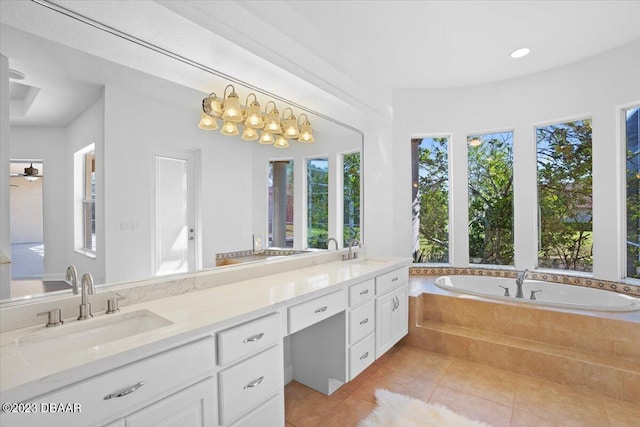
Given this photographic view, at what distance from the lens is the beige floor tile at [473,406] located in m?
1.91

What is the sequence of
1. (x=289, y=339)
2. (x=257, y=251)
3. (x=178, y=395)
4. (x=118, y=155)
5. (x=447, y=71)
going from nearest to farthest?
(x=178, y=395) < (x=118, y=155) < (x=257, y=251) < (x=289, y=339) < (x=447, y=71)

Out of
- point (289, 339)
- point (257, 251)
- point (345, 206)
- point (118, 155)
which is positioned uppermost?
point (118, 155)

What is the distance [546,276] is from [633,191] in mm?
1096

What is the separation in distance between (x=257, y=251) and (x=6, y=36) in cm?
156

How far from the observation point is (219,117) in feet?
6.43

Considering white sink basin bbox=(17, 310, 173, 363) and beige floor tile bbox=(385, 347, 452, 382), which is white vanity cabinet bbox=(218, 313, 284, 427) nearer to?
white sink basin bbox=(17, 310, 173, 363)

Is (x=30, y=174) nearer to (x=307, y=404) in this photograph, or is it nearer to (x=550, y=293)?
(x=307, y=404)

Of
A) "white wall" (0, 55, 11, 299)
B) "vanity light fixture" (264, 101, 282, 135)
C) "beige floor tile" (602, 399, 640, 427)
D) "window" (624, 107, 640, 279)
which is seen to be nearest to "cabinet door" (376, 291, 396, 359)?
"beige floor tile" (602, 399, 640, 427)

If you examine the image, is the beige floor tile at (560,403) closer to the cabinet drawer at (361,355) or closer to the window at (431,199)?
the cabinet drawer at (361,355)

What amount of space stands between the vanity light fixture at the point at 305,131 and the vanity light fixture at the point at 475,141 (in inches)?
91.4

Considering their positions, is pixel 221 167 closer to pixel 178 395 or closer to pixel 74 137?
pixel 74 137

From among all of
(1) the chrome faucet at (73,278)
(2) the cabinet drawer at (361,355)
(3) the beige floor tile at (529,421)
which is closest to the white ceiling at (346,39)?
(1) the chrome faucet at (73,278)

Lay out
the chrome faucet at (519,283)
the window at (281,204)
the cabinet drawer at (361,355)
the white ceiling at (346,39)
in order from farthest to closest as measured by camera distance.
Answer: the chrome faucet at (519,283)
the window at (281,204)
the cabinet drawer at (361,355)
the white ceiling at (346,39)

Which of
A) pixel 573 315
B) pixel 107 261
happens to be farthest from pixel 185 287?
pixel 573 315
